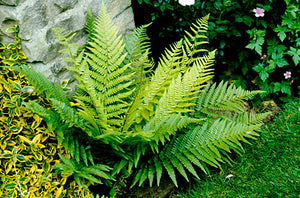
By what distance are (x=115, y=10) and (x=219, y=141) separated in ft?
4.78

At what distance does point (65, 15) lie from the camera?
2273 millimetres

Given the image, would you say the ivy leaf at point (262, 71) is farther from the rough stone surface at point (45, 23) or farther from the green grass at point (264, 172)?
the rough stone surface at point (45, 23)

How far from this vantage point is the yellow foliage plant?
1.87 m

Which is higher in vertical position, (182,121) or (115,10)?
(115,10)

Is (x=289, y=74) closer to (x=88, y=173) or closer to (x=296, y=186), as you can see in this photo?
(x=296, y=186)

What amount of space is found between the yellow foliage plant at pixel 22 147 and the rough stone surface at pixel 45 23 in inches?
2.7

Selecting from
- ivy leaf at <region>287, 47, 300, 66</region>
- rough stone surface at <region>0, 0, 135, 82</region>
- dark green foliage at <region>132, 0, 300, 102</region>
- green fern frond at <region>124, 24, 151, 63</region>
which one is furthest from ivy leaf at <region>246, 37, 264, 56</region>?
rough stone surface at <region>0, 0, 135, 82</region>

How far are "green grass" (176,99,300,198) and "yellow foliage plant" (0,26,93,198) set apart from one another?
98cm

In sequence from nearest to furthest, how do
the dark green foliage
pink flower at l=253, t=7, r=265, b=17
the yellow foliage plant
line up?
1. the yellow foliage plant
2. pink flower at l=253, t=7, r=265, b=17
3. the dark green foliage

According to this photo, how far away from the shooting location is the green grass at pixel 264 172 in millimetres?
2287

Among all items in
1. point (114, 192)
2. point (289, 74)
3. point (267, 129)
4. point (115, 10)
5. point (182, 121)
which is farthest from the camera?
point (289, 74)

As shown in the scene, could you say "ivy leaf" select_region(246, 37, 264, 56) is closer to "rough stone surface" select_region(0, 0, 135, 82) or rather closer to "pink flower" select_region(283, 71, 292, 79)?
"pink flower" select_region(283, 71, 292, 79)

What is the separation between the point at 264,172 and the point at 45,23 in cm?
211

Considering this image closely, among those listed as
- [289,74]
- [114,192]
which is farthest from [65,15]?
[289,74]
